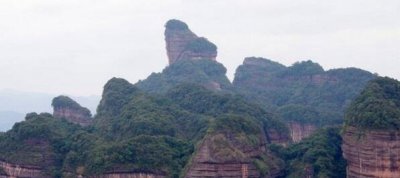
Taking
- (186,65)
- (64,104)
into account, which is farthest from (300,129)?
(64,104)

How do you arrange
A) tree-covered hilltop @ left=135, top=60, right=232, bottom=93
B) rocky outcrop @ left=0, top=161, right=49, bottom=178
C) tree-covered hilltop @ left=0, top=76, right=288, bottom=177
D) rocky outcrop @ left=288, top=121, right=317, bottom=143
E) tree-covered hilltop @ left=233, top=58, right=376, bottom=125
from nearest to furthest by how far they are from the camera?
tree-covered hilltop @ left=0, top=76, right=288, bottom=177
rocky outcrop @ left=0, top=161, right=49, bottom=178
rocky outcrop @ left=288, top=121, right=317, bottom=143
tree-covered hilltop @ left=233, top=58, right=376, bottom=125
tree-covered hilltop @ left=135, top=60, right=232, bottom=93

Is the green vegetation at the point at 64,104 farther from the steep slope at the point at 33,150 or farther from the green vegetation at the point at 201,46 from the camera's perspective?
the green vegetation at the point at 201,46

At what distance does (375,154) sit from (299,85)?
59919mm

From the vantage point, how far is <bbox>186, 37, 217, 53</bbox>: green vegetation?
12162 centimetres

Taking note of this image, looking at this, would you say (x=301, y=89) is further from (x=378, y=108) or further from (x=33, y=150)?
(x=33, y=150)

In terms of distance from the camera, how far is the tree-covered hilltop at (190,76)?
4382 inches

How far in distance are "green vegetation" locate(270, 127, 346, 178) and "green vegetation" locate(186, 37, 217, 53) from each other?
184 feet

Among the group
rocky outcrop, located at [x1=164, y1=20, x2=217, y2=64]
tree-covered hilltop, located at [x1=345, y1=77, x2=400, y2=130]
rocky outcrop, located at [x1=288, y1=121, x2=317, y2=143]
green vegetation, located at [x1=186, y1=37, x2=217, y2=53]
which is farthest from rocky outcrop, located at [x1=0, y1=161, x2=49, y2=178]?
green vegetation, located at [x1=186, y1=37, x2=217, y2=53]

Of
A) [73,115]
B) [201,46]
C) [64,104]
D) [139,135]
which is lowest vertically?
[139,135]

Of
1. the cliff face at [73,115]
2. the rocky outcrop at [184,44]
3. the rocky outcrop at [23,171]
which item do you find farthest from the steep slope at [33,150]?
the rocky outcrop at [184,44]

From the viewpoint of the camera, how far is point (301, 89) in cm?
11012

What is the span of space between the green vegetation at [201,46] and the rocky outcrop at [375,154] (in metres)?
68.4

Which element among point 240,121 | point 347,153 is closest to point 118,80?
point 240,121

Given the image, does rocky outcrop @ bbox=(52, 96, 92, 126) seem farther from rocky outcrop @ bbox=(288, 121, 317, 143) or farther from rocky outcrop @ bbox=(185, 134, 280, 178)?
rocky outcrop @ bbox=(185, 134, 280, 178)
